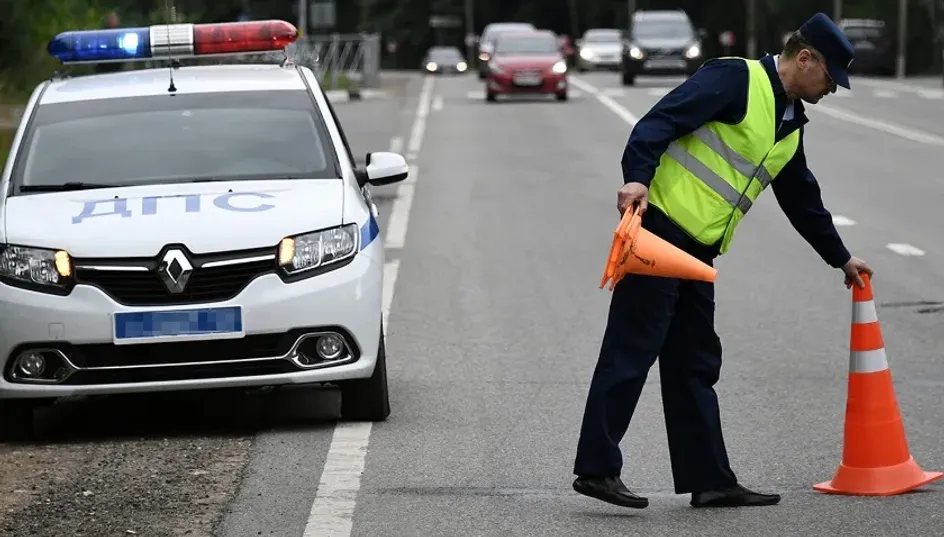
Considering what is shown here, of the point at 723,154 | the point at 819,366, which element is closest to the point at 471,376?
the point at 819,366

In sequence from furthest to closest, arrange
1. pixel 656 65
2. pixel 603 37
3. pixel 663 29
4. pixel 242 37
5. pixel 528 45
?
pixel 603 37
pixel 663 29
pixel 656 65
pixel 528 45
pixel 242 37

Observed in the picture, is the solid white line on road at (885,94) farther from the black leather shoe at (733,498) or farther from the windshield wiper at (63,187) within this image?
the black leather shoe at (733,498)

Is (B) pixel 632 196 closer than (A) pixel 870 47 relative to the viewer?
Yes

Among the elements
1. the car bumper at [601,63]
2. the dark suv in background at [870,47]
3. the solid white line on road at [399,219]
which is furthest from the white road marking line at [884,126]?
the car bumper at [601,63]

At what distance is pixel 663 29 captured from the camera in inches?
1976

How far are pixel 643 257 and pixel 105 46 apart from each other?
4150 millimetres

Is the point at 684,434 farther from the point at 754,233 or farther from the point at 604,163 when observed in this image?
the point at 604,163

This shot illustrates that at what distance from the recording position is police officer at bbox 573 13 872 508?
641 cm

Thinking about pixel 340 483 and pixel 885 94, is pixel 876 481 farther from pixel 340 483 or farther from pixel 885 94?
pixel 885 94

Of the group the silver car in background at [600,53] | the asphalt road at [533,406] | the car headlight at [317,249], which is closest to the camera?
the asphalt road at [533,406]

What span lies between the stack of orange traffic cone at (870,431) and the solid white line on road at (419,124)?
20111 mm

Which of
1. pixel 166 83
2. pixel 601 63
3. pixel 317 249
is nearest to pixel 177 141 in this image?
pixel 166 83

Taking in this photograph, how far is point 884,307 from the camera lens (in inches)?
476

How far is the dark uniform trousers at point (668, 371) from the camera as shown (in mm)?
6555
